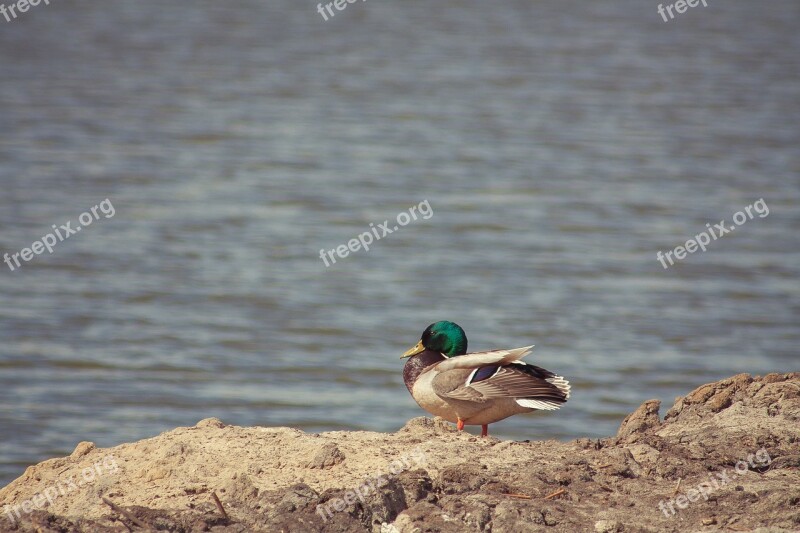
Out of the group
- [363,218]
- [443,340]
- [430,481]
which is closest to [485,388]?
[443,340]

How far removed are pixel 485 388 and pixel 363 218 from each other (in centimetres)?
924

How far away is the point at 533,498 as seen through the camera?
6.06 meters

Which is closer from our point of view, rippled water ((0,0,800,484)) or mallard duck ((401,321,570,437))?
mallard duck ((401,321,570,437))

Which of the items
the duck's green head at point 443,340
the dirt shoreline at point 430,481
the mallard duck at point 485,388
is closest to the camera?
the dirt shoreline at point 430,481

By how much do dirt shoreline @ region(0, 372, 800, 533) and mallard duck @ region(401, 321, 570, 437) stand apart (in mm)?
180

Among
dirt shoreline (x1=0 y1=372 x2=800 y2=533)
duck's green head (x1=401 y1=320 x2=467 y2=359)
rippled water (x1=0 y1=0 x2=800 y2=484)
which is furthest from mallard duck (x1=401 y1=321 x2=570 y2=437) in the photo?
rippled water (x1=0 y1=0 x2=800 y2=484)

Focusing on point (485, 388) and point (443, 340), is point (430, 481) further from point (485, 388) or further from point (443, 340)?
point (443, 340)

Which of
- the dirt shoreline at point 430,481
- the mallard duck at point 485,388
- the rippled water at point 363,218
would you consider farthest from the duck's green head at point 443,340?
the rippled water at point 363,218

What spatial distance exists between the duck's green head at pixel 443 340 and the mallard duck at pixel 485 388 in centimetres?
42

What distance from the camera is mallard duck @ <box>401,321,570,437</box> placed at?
23.7 feet

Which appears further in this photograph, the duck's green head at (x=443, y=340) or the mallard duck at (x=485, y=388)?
the duck's green head at (x=443, y=340)

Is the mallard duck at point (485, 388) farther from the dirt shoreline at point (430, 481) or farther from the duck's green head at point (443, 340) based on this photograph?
the duck's green head at point (443, 340)

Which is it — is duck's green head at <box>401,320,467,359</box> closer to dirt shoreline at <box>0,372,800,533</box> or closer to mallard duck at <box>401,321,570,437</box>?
mallard duck at <box>401,321,570,437</box>

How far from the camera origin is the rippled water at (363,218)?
1173 cm
